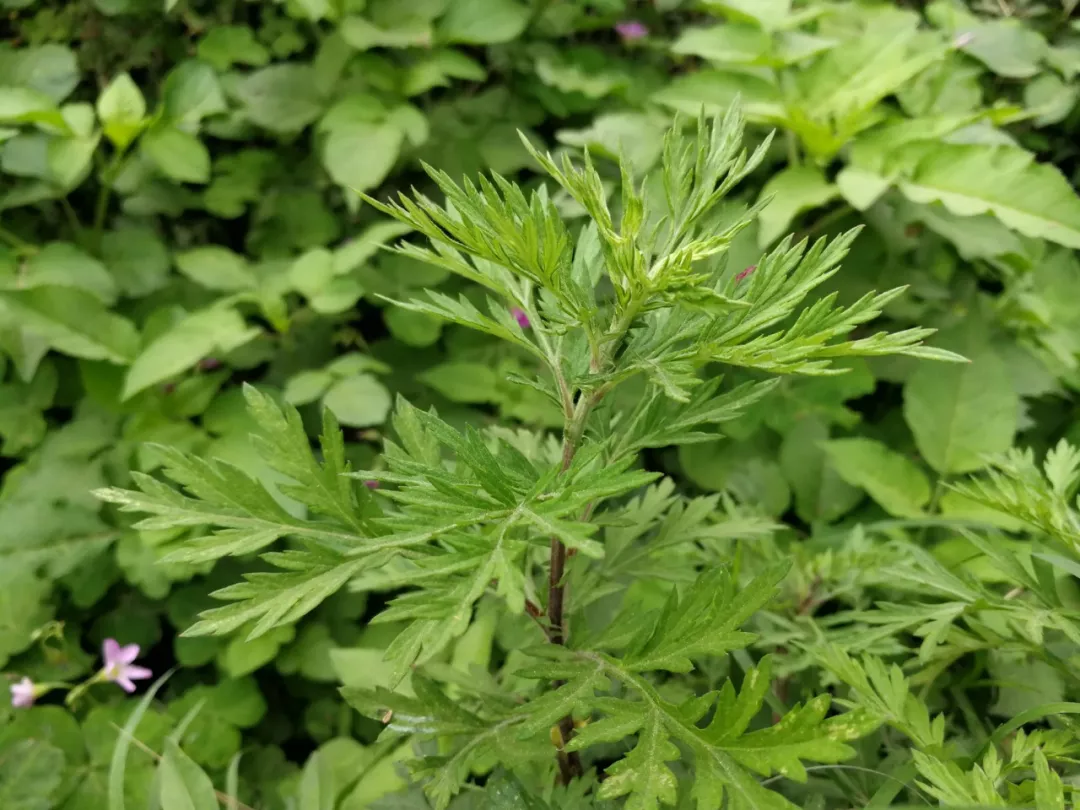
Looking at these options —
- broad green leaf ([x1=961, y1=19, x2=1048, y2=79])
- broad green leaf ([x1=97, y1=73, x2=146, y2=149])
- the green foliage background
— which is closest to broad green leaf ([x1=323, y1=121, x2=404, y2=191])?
the green foliage background

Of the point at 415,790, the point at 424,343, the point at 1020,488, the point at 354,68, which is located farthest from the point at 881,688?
the point at 354,68

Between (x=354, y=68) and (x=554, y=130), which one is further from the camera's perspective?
(x=554, y=130)

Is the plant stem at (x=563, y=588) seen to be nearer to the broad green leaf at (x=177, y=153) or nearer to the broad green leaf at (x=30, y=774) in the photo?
the broad green leaf at (x=30, y=774)

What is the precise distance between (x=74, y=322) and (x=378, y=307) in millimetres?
566

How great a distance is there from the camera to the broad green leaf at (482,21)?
56.1 inches

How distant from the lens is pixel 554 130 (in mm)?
1737

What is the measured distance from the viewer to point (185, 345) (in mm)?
1198

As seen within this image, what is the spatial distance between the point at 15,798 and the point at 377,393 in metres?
0.76

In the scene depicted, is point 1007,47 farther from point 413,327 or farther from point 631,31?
point 413,327

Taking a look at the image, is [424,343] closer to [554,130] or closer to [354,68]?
[354,68]

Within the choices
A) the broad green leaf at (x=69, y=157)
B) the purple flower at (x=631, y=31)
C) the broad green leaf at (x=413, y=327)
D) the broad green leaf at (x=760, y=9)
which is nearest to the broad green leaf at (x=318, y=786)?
the broad green leaf at (x=413, y=327)

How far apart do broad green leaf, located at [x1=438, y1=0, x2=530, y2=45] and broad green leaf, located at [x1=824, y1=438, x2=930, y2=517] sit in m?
1.03

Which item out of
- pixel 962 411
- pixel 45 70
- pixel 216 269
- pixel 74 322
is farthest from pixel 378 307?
pixel 962 411

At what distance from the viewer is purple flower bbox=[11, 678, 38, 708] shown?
1.09 meters
